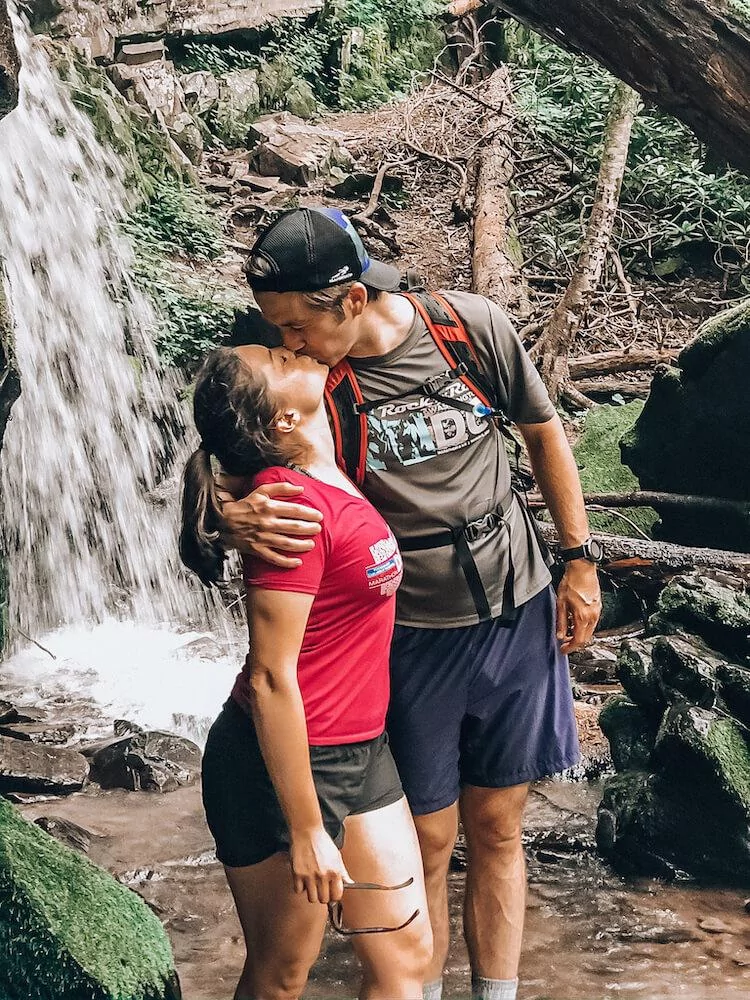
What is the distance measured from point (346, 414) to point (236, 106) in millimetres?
6560

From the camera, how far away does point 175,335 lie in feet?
20.0

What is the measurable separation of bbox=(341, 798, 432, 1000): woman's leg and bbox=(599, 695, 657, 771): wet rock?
1777mm

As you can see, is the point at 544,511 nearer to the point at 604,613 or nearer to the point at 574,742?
the point at 604,613

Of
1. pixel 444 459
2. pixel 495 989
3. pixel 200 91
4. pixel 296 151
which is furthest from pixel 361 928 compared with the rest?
pixel 200 91

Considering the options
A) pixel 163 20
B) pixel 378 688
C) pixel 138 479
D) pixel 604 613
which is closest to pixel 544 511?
pixel 604 613

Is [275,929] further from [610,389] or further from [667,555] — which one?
[610,389]

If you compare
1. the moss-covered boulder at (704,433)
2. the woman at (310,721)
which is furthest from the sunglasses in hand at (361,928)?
the moss-covered boulder at (704,433)

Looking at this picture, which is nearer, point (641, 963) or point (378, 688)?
point (378, 688)

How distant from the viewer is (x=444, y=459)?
2.13 m

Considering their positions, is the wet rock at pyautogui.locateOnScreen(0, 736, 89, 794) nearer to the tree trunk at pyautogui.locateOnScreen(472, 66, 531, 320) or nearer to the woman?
the woman

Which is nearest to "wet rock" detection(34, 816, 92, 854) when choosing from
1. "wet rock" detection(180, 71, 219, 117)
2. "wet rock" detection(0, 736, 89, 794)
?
"wet rock" detection(0, 736, 89, 794)

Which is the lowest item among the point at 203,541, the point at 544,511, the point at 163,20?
the point at 544,511

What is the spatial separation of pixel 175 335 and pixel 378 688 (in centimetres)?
449

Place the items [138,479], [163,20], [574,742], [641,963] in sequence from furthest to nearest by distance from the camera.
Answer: [163,20] < [138,479] < [641,963] < [574,742]
